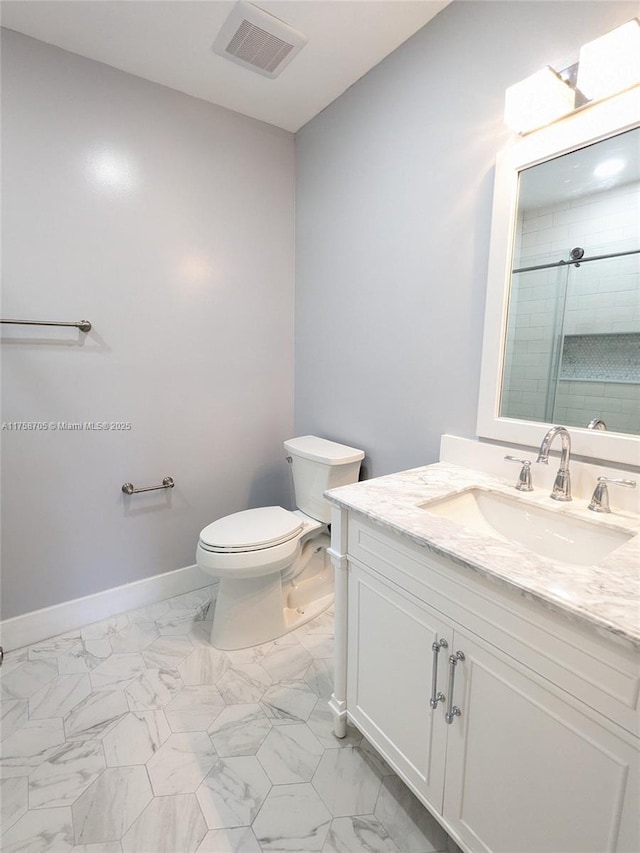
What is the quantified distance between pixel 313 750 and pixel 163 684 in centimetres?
62

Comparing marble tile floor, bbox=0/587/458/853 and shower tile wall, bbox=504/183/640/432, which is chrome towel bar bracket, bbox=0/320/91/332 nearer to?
marble tile floor, bbox=0/587/458/853

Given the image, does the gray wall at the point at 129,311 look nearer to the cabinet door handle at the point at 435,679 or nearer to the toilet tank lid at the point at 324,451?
the toilet tank lid at the point at 324,451

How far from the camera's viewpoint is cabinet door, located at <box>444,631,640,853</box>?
0.64 meters

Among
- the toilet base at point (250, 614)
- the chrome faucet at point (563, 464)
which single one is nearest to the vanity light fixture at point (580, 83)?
the chrome faucet at point (563, 464)

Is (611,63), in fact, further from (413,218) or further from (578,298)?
→ (413,218)

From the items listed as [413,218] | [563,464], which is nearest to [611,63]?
[413,218]

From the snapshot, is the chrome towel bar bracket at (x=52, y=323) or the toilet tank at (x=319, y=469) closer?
the chrome towel bar bracket at (x=52, y=323)

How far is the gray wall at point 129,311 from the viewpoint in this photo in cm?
158

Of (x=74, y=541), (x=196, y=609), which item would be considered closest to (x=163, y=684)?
(x=196, y=609)

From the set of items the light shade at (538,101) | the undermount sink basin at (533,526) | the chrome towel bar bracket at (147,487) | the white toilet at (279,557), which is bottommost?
the white toilet at (279,557)

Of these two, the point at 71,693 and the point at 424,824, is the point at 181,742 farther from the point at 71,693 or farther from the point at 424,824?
the point at 424,824

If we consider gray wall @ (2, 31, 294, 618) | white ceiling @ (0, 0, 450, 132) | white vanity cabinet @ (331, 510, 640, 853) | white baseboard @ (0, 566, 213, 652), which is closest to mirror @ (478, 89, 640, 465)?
white vanity cabinet @ (331, 510, 640, 853)

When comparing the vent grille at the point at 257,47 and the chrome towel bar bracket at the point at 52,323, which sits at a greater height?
the vent grille at the point at 257,47

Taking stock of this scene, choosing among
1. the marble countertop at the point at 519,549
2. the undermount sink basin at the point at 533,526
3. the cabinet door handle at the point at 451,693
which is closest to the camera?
the marble countertop at the point at 519,549
